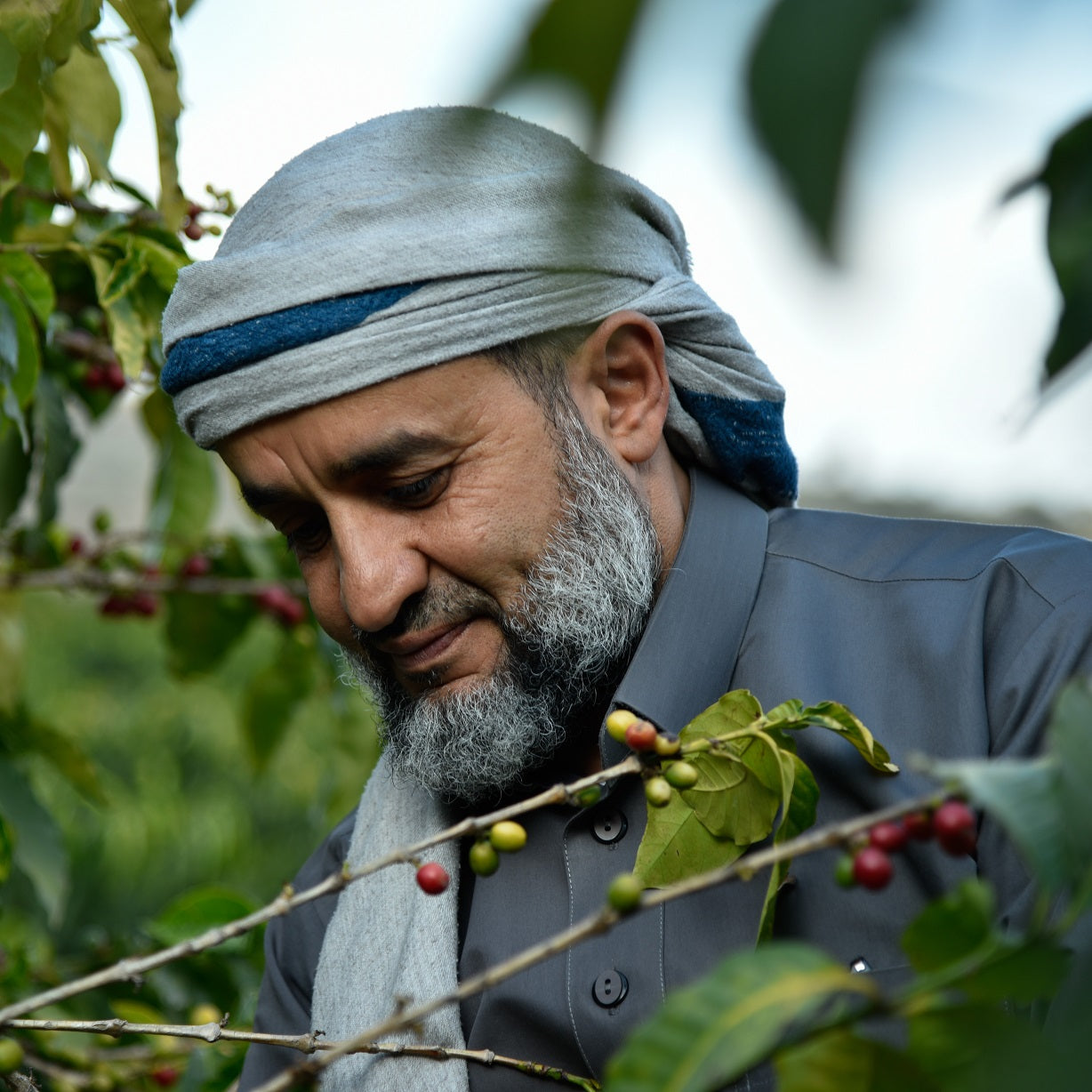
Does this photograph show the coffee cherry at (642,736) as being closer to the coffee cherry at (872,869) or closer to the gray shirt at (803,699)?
the coffee cherry at (872,869)

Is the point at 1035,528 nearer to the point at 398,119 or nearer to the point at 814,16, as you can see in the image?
the point at 398,119

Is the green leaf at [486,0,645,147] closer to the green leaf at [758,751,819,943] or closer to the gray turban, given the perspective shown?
the green leaf at [758,751,819,943]

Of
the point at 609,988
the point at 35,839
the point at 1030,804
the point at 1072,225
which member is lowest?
the point at 35,839

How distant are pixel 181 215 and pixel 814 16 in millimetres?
1298

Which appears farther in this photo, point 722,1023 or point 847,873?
point 847,873

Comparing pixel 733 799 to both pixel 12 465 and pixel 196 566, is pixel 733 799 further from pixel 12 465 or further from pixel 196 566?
pixel 196 566

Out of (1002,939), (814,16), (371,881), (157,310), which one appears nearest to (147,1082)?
(371,881)

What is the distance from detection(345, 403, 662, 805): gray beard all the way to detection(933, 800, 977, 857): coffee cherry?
A: 3.13 ft

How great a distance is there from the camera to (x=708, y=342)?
5.95 feet

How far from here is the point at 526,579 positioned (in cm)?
160

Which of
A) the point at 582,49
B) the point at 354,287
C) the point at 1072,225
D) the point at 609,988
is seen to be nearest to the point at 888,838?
the point at 1072,225

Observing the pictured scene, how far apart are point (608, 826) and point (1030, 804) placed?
1.11 meters

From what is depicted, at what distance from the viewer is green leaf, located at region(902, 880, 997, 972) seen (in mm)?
494

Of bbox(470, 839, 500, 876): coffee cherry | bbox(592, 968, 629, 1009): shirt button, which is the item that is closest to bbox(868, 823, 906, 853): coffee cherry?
bbox(470, 839, 500, 876): coffee cherry
